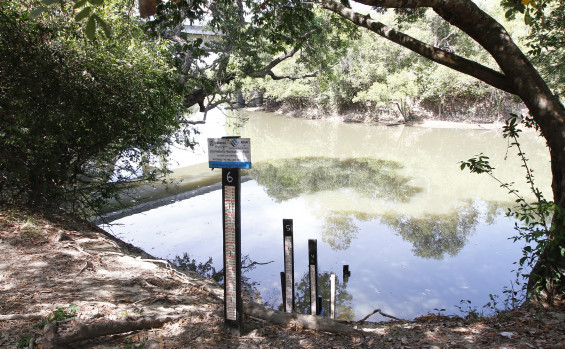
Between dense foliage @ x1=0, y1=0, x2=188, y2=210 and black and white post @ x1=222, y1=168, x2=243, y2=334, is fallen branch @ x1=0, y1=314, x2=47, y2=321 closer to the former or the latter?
black and white post @ x1=222, y1=168, x2=243, y2=334

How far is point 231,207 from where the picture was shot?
3311 mm

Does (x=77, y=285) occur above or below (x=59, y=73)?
below

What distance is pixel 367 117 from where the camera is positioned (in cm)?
2841

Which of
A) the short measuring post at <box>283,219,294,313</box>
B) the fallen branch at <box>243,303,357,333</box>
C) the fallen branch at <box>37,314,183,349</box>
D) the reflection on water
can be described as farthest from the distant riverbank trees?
the fallen branch at <box>37,314,183,349</box>

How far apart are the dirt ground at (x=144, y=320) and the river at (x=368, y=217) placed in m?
1.78

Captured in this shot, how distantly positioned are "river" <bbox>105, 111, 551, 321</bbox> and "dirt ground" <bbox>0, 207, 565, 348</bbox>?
178 centimetres

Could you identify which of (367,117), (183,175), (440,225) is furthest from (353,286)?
→ (367,117)

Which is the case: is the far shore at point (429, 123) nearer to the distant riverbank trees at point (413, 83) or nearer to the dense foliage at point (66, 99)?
the distant riverbank trees at point (413, 83)

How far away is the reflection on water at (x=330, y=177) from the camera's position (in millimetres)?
12360

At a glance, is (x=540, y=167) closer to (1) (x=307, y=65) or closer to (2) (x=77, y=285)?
(1) (x=307, y=65)

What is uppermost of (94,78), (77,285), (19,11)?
(19,11)

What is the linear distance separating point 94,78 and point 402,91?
2069cm

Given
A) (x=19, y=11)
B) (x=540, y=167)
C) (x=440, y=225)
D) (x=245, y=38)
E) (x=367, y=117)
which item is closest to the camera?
(x=19, y=11)

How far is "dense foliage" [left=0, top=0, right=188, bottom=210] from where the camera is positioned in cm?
520
